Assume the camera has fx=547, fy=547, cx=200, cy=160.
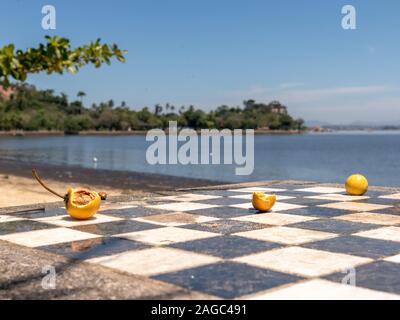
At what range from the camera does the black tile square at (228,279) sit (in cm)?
514

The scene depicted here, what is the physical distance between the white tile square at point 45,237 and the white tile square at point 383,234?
12.4ft

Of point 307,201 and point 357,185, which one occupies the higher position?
point 357,185

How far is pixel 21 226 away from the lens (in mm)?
8500

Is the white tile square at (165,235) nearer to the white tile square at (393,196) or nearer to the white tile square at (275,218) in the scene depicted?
the white tile square at (275,218)

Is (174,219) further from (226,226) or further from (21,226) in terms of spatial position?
(21,226)

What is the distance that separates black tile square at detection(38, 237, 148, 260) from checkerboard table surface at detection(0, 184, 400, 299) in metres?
0.01

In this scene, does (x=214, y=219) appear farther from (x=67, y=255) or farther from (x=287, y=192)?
(x=287, y=192)

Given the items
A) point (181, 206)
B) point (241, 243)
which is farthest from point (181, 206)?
point (241, 243)

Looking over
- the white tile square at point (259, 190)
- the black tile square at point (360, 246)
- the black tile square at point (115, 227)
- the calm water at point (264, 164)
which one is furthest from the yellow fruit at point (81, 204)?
the calm water at point (264, 164)

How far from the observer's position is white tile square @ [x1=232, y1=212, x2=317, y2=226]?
8.64 m

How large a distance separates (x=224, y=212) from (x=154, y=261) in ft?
11.9
